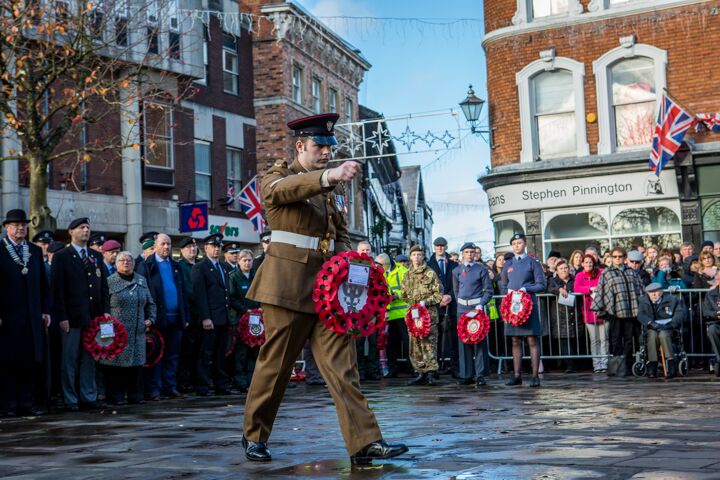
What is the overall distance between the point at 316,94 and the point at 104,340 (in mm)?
29163

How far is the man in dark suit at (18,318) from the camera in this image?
12.4m

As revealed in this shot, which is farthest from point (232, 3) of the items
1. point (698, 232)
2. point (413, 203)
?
point (413, 203)

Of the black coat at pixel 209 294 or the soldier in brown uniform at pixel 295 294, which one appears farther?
the black coat at pixel 209 294

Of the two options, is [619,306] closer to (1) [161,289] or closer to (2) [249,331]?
(2) [249,331]

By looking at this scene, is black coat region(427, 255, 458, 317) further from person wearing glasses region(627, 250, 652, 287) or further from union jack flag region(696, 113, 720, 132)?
union jack flag region(696, 113, 720, 132)

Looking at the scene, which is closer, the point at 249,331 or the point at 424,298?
the point at 249,331

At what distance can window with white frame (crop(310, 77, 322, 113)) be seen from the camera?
136 ft

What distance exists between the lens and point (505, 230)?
29.6m

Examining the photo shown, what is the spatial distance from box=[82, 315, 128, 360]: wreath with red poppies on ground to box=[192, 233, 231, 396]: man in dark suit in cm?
184

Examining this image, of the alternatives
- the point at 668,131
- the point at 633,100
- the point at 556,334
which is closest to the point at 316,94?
the point at 633,100

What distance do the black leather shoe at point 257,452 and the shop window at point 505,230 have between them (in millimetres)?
22370

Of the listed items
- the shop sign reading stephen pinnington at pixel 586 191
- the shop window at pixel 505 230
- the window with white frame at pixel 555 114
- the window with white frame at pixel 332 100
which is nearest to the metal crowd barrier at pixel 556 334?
the shop sign reading stephen pinnington at pixel 586 191

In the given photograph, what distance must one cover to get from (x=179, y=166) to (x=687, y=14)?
580 inches

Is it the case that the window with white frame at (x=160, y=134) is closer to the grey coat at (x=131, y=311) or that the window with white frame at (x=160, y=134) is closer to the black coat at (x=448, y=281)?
the black coat at (x=448, y=281)
